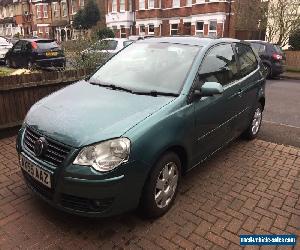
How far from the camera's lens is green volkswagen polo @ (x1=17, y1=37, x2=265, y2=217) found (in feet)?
8.98

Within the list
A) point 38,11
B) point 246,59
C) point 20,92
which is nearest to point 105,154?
point 246,59

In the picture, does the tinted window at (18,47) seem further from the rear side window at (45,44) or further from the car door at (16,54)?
the rear side window at (45,44)

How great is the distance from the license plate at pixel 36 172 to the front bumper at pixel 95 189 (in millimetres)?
47

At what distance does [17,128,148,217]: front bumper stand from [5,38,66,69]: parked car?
12.2 metres

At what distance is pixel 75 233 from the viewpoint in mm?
3066

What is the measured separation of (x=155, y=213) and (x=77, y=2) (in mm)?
42050

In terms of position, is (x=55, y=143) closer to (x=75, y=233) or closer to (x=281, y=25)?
(x=75, y=233)

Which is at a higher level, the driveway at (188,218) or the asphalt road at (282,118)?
the asphalt road at (282,118)

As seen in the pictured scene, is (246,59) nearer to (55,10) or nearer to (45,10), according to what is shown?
(55,10)

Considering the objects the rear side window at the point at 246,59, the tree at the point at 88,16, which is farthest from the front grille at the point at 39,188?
the tree at the point at 88,16

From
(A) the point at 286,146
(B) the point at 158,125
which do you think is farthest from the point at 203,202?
(A) the point at 286,146

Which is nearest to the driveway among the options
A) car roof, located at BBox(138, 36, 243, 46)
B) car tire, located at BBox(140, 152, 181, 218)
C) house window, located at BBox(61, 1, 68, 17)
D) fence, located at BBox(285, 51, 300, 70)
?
car tire, located at BBox(140, 152, 181, 218)

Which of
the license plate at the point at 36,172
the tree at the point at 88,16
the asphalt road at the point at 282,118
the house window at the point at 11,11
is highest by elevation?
the house window at the point at 11,11

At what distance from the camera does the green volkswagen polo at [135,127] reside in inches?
108
